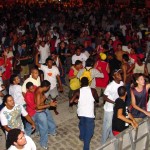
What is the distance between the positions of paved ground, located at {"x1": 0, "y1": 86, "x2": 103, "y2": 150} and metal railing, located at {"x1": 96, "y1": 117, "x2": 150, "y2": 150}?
1569mm

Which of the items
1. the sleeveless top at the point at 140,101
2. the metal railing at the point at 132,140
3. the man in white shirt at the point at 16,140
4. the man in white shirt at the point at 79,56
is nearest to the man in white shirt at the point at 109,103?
the sleeveless top at the point at 140,101

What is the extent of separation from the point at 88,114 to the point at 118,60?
10.8 feet

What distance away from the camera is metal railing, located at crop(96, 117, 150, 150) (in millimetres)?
5066

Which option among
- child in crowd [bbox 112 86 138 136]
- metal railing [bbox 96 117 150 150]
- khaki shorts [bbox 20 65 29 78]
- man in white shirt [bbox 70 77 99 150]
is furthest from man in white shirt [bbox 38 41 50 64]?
metal railing [bbox 96 117 150 150]

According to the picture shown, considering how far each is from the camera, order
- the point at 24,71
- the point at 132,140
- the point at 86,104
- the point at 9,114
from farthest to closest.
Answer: the point at 24,71 → the point at 86,104 → the point at 9,114 → the point at 132,140

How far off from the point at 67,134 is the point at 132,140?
2530mm

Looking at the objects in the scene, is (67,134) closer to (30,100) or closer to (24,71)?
(30,100)

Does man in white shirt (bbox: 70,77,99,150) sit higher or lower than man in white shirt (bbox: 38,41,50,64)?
lower

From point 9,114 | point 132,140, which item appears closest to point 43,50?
point 9,114

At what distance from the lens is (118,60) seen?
9.27 m

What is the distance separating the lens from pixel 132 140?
552 centimetres

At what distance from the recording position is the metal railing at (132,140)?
199 inches

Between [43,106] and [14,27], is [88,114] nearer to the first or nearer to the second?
[43,106]

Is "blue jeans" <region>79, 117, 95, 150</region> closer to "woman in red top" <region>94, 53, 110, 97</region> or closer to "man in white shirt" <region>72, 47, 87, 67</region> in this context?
"woman in red top" <region>94, 53, 110, 97</region>
